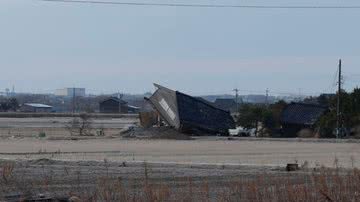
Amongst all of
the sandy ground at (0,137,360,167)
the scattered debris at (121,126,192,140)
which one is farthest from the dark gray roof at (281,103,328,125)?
the sandy ground at (0,137,360,167)

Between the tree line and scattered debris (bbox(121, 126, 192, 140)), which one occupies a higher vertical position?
the tree line

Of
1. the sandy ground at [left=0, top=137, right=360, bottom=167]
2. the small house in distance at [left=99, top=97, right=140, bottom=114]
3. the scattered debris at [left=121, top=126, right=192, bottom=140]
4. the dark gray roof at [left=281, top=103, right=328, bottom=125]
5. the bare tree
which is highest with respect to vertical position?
the small house in distance at [left=99, top=97, right=140, bottom=114]

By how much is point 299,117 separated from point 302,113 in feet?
2.14

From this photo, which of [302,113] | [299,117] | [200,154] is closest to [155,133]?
[299,117]

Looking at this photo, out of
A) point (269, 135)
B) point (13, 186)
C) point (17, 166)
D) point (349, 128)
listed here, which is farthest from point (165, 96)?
point (13, 186)

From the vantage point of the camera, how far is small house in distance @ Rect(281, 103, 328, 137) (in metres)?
71.1

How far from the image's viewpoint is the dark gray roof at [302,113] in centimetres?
7138

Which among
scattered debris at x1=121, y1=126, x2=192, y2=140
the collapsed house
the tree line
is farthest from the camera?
the collapsed house

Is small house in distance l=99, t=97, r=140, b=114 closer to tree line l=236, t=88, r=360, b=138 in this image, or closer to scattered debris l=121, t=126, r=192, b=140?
tree line l=236, t=88, r=360, b=138

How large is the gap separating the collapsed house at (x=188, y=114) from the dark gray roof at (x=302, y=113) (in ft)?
16.6

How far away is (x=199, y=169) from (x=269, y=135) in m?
44.0

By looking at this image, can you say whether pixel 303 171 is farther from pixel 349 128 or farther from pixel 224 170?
pixel 349 128

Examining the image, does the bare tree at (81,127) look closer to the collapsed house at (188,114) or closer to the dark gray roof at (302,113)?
the collapsed house at (188,114)

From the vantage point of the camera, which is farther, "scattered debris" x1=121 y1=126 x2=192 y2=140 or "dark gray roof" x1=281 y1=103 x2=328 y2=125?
"dark gray roof" x1=281 y1=103 x2=328 y2=125
